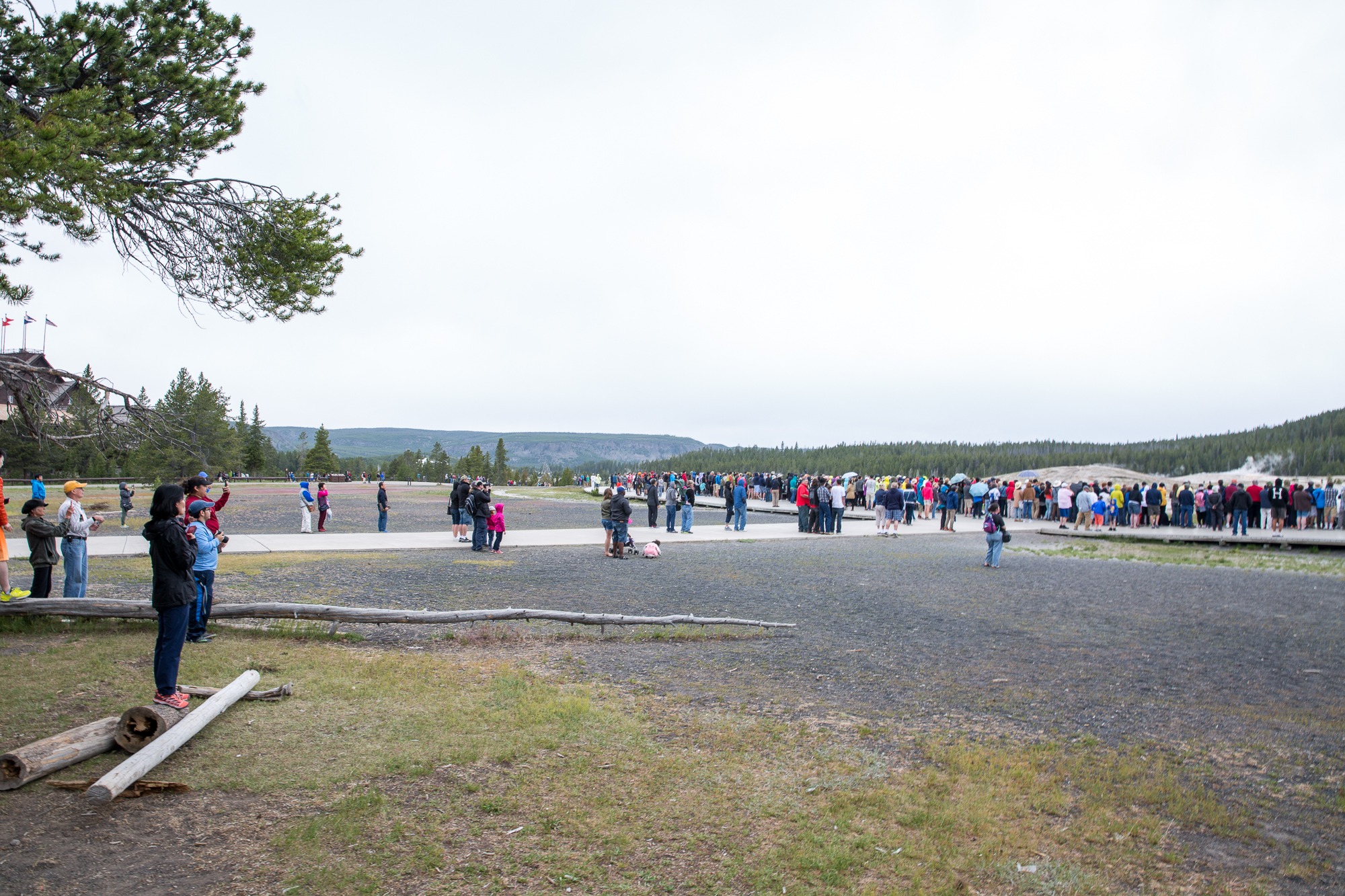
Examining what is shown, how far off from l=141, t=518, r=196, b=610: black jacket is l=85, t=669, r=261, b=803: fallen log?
2.66 feet

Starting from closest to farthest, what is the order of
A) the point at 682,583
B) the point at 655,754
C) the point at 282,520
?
the point at 655,754 → the point at 682,583 → the point at 282,520

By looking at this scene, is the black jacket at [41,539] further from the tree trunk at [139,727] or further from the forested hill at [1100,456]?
the forested hill at [1100,456]

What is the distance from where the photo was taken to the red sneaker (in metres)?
5.96

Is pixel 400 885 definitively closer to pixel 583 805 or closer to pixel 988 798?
pixel 583 805

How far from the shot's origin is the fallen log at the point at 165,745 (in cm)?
461

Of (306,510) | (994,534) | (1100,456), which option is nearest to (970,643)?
(994,534)

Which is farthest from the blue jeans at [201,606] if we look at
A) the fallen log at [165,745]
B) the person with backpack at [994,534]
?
the person with backpack at [994,534]

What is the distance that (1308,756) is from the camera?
243 inches

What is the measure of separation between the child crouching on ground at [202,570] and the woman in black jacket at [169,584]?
75.6 inches

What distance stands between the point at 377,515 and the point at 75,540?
24.8m

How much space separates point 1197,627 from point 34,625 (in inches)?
593

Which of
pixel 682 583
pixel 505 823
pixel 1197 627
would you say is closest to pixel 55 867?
pixel 505 823

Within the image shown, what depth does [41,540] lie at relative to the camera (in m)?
9.38

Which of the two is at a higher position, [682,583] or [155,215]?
[155,215]
